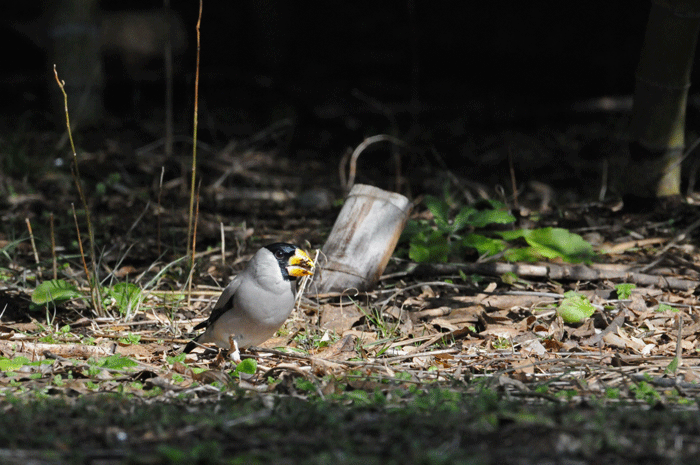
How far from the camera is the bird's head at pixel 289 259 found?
12.1 ft

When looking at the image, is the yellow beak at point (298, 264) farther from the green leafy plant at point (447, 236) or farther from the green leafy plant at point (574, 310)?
the green leafy plant at point (574, 310)

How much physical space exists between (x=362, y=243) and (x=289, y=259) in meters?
0.76

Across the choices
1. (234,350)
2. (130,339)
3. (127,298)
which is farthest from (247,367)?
(127,298)

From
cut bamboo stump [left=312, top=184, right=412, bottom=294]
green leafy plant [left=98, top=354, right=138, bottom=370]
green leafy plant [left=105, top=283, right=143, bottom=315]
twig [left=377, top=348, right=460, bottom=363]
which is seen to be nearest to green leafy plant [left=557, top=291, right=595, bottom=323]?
twig [left=377, top=348, right=460, bottom=363]

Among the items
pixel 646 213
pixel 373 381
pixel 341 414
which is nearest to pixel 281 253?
pixel 373 381

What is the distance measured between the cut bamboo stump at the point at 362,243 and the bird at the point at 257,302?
55 cm

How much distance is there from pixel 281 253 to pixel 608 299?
6.01ft

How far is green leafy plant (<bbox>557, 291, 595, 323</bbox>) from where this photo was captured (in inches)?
150

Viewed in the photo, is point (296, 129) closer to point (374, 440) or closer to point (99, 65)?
point (99, 65)

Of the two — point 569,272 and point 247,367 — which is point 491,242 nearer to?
point 569,272

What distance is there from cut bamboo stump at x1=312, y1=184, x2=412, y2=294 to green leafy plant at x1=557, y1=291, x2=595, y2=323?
104 cm

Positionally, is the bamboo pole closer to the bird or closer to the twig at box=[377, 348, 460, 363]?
the twig at box=[377, 348, 460, 363]

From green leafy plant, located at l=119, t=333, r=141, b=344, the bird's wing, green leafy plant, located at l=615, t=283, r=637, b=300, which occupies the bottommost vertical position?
green leafy plant, located at l=119, t=333, r=141, b=344

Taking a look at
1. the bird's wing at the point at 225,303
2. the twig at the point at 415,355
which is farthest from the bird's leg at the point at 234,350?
the twig at the point at 415,355
